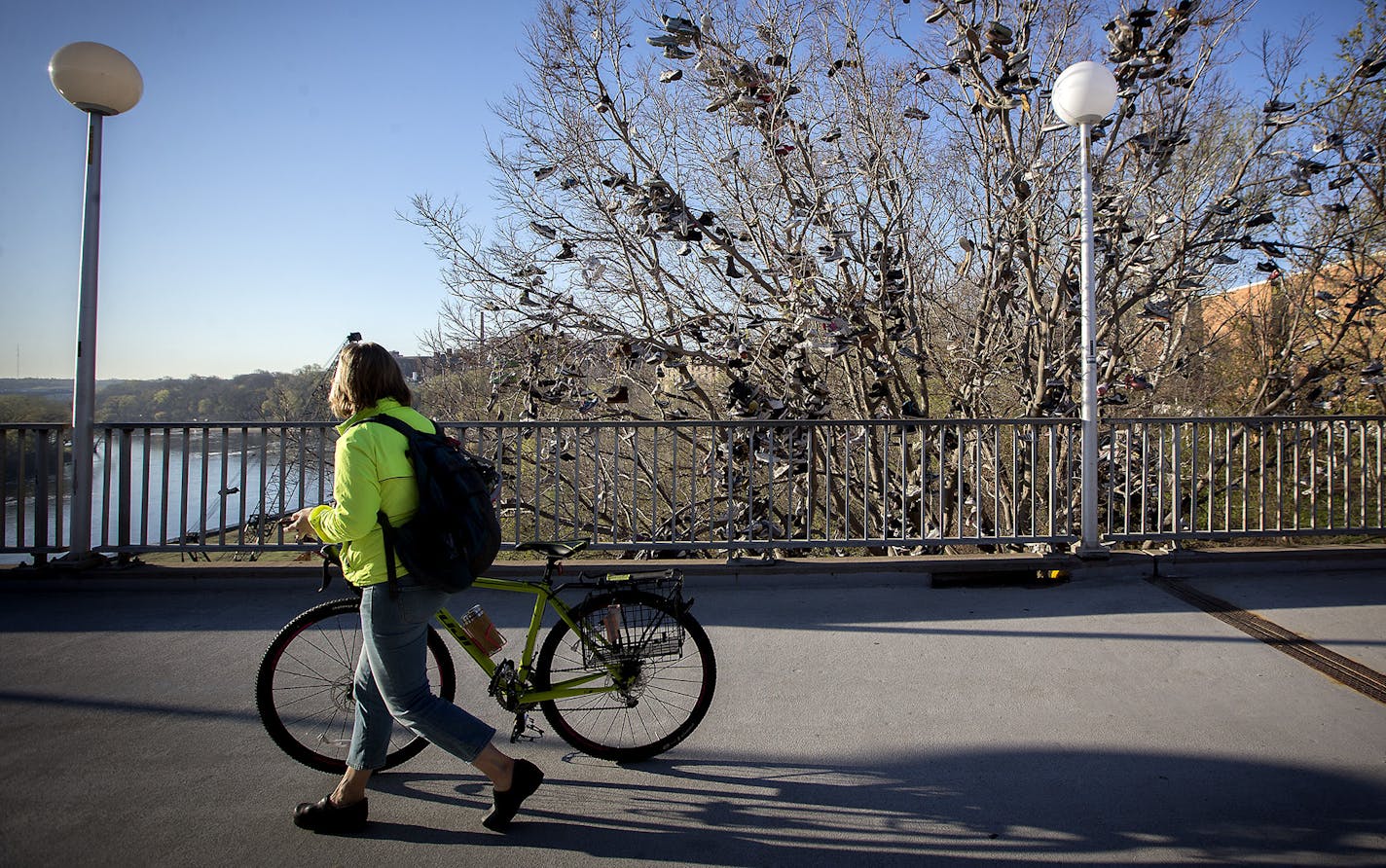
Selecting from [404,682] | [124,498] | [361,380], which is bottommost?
[404,682]

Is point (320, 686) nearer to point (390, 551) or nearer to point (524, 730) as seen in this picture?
point (524, 730)

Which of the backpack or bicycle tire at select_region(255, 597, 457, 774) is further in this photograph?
bicycle tire at select_region(255, 597, 457, 774)

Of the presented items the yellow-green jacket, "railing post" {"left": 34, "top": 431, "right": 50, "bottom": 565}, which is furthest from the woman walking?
"railing post" {"left": 34, "top": 431, "right": 50, "bottom": 565}

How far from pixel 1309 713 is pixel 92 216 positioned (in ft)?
26.4

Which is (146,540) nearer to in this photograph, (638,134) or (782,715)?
(782,715)

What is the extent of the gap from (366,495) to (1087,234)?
5.68 m

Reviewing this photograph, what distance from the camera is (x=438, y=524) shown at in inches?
105

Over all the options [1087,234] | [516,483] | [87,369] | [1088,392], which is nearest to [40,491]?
[87,369]

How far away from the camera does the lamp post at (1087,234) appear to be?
19.2 ft

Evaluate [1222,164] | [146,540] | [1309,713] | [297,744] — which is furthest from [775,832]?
[1222,164]

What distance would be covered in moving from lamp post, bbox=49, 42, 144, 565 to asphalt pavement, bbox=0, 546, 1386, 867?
27.4 inches

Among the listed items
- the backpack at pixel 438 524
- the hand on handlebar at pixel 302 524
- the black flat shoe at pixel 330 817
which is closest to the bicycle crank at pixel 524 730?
the black flat shoe at pixel 330 817

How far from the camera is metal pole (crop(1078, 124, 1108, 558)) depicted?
606 centimetres

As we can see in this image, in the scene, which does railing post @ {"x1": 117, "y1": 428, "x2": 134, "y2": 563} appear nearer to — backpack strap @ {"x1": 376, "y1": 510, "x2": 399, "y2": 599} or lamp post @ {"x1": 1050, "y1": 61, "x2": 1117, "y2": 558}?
backpack strap @ {"x1": 376, "y1": 510, "x2": 399, "y2": 599}
